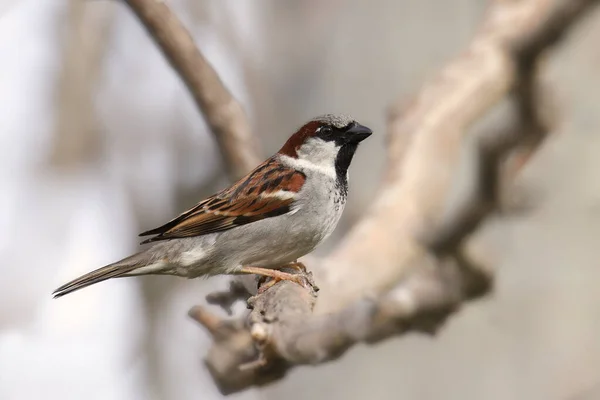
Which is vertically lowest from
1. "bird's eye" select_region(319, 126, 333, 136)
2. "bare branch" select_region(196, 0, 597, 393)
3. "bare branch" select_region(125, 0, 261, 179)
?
"bare branch" select_region(196, 0, 597, 393)

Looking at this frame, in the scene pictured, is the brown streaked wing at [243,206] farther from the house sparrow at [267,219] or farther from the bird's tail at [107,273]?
the bird's tail at [107,273]

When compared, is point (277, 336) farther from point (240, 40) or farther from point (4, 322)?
point (240, 40)

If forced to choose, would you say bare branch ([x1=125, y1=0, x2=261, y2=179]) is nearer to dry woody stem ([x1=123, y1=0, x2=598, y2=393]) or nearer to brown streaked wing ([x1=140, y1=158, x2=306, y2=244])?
dry woody stem ([x1=123, y1=0, x2=598, y2=393])

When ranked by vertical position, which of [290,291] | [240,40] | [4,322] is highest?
[240,40]

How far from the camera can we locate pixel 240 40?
6184mm

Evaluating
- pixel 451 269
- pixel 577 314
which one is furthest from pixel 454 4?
pixel 451 269

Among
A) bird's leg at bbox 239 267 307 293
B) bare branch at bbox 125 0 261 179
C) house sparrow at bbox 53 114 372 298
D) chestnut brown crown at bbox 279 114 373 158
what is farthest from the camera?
bare branch at bbox 125 0 261 179

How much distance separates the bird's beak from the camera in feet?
12.4

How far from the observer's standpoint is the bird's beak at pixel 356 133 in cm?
378

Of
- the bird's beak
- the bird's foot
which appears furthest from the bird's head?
the bird's foot

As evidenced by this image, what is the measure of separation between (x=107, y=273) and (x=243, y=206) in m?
0.78

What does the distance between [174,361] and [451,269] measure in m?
4.07

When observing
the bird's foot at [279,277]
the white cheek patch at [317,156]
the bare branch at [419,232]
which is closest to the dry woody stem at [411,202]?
the bare branch at [419,232]

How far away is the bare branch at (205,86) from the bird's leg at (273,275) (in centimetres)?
102
